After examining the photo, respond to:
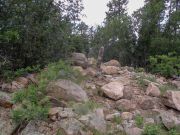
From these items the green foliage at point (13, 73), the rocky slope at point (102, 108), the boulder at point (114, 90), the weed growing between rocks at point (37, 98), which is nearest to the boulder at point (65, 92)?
the rocky slope at point (102, 108)

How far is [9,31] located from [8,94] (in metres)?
1.43

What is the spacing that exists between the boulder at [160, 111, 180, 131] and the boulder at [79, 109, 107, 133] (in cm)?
115

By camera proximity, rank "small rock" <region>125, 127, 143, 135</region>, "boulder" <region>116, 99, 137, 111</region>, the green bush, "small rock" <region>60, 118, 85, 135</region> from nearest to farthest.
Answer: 1. "small rock" <region>60, 118, 85, 135</region>
2. "small rock" <region>125, 127, 143, 135</region>
3. "boulder" <region>116, 99, 137, 111</region>
4. the green bush

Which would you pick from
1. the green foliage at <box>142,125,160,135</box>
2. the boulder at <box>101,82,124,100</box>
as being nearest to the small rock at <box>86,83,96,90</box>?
the boulder at <box>101,82,124,100</box>

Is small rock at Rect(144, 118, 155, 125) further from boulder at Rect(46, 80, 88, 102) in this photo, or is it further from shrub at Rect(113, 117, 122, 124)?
boulder at Rect(46, 80, 88, 102)

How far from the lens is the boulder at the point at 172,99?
620 centimetres

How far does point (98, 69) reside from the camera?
820 centimetres

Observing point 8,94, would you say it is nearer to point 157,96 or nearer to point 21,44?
point 21,44

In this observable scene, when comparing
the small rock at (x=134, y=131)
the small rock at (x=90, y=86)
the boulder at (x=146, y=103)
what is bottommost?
the small rock at (x=134, y=131)

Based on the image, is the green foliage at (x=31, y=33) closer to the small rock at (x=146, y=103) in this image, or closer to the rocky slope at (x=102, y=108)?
the rocky slope at (x=102, y=108)

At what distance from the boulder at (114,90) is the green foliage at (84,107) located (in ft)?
2.20

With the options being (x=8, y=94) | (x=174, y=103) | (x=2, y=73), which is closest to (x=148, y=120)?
(x=174, y=103)

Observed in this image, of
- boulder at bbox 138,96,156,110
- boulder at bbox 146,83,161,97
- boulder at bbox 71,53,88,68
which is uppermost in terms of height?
boulder at bbox 71,53,88,68

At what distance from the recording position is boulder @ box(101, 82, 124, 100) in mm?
6191
